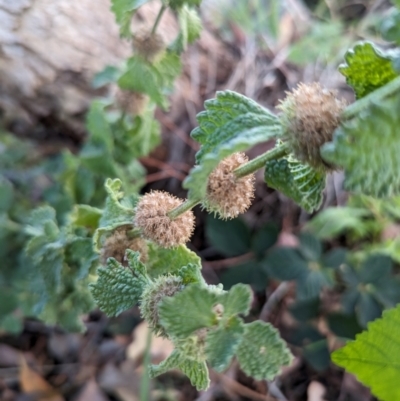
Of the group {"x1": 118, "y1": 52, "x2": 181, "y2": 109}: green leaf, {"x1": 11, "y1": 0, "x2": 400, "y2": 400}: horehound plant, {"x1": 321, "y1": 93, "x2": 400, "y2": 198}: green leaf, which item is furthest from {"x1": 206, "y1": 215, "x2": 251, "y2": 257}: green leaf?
{"x1": 321, "y1": 93, "x2": 400, "y2": 198}: green leaf

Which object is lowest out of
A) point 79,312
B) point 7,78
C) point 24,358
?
point 24,358

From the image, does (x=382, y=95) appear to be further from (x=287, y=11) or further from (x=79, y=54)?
(x=287, y=11)

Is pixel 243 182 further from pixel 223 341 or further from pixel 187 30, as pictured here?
pixel 187 30

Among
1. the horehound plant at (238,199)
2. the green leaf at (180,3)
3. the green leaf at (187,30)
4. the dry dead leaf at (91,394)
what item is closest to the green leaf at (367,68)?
the horehound plant at (238,199)

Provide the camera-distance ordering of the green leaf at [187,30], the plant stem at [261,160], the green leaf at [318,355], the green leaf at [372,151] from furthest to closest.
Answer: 1. the green leaf at [318,355]
2. the green leaf at [187,30]
3. the plant stem at [261,160]
4. the green leaf at [372,151]

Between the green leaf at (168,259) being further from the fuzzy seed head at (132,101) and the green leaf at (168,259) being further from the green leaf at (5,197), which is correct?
the green leaf at (5,197)

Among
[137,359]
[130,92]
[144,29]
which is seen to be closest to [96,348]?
[137,359]

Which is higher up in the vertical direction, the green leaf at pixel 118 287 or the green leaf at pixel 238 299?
the green leaf at pixel 238 299

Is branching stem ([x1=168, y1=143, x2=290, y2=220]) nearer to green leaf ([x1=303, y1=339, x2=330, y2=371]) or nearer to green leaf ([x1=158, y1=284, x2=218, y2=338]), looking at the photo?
green leaf ([x1=158, y1=284, x2=218, y2=338])
